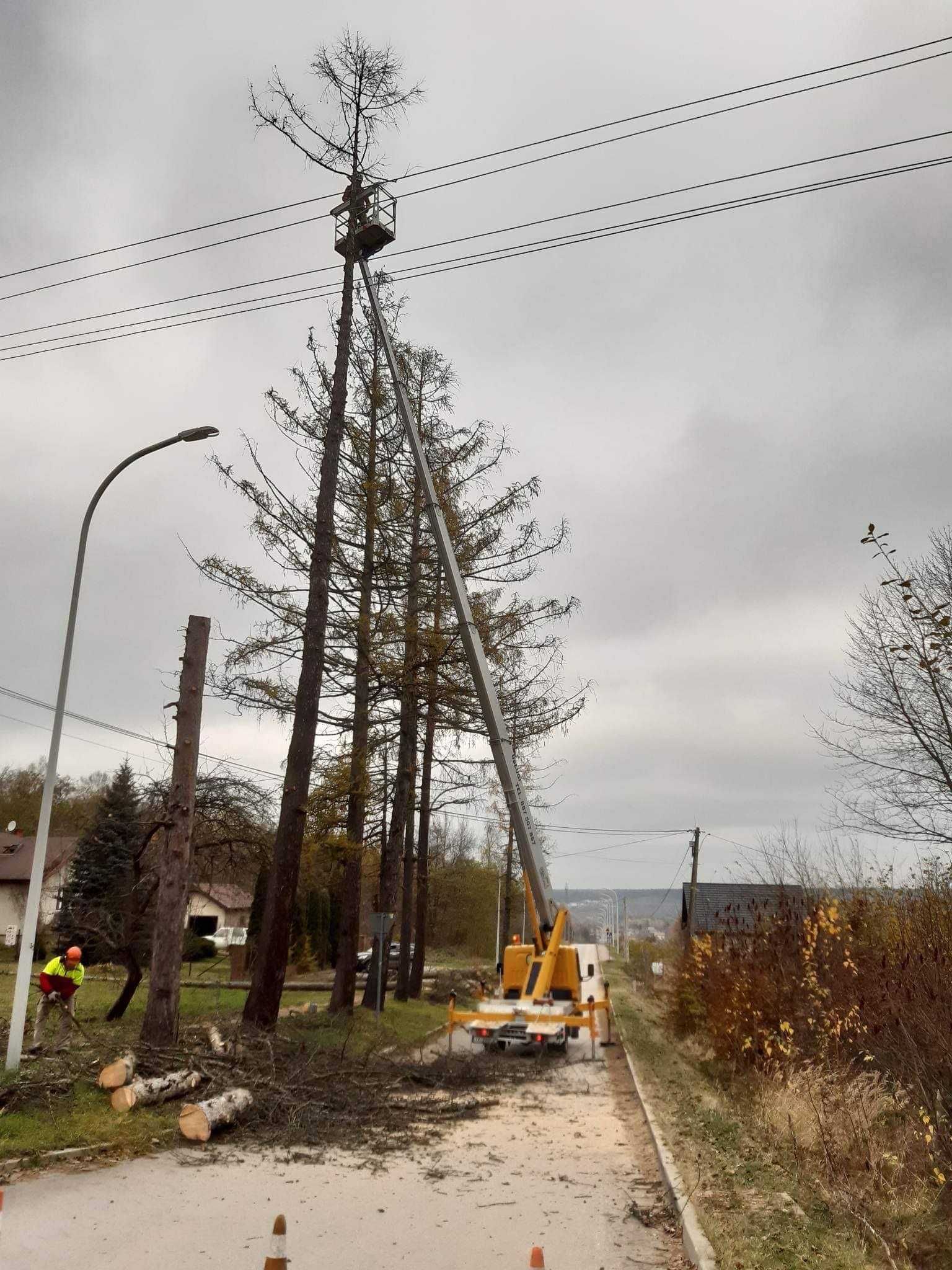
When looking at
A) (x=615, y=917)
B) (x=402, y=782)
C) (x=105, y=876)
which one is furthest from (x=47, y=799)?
(x=615, y=917)

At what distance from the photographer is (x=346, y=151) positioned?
18781 mm

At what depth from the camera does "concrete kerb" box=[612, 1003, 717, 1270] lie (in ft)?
20.4

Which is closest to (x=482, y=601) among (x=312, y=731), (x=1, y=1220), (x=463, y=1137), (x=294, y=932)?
(x=312, y=731)

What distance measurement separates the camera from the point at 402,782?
71.4 ft

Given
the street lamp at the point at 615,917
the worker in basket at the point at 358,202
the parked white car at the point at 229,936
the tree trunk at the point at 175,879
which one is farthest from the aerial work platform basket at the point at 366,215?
the street lamp at the point at 615,917

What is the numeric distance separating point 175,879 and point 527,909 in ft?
24.6

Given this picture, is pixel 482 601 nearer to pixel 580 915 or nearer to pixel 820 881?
pixel 820 881

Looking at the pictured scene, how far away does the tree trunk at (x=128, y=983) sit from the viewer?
1769 cm

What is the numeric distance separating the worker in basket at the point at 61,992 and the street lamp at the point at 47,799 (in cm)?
67

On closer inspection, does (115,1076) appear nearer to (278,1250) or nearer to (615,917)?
(278,1250)

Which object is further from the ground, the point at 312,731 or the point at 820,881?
the point at 312,731

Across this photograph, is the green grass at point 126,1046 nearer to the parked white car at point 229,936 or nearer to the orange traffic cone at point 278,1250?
the orange traffic cone at point 278,1250

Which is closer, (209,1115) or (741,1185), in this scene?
(741,1185)

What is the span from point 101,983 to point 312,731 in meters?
18.3
